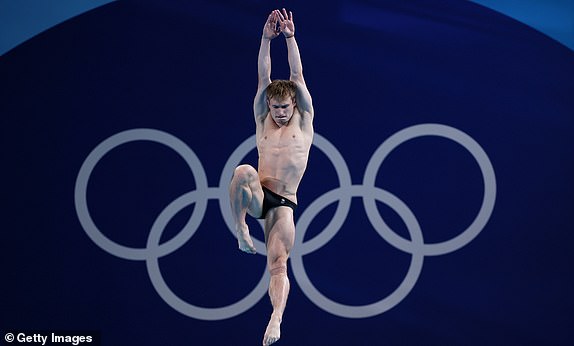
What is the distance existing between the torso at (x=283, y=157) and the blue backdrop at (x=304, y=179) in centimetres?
307

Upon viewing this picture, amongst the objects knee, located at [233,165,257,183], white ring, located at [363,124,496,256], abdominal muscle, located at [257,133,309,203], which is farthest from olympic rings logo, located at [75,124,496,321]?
knee, located at [233,165,257,183]

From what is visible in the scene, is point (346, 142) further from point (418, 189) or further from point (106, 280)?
point (106, 280)

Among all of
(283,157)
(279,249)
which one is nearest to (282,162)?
(283,157)

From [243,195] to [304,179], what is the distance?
3.61 m

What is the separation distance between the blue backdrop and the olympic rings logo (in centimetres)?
2

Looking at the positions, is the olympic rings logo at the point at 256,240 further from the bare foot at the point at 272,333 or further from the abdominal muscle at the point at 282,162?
the bare foot at the point at 272,333

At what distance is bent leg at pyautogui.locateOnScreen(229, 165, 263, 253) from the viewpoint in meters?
6.30

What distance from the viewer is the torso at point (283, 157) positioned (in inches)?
266

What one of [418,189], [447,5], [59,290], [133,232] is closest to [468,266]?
[418,189]

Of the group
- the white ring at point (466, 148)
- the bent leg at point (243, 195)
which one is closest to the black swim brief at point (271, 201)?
the bent leg at point (243, 195)

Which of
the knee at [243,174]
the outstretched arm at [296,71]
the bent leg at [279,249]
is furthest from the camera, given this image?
the outstretched arm at [296,71]

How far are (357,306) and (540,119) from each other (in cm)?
306

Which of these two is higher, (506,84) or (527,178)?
(506,84)

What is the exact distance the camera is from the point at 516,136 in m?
10.0
